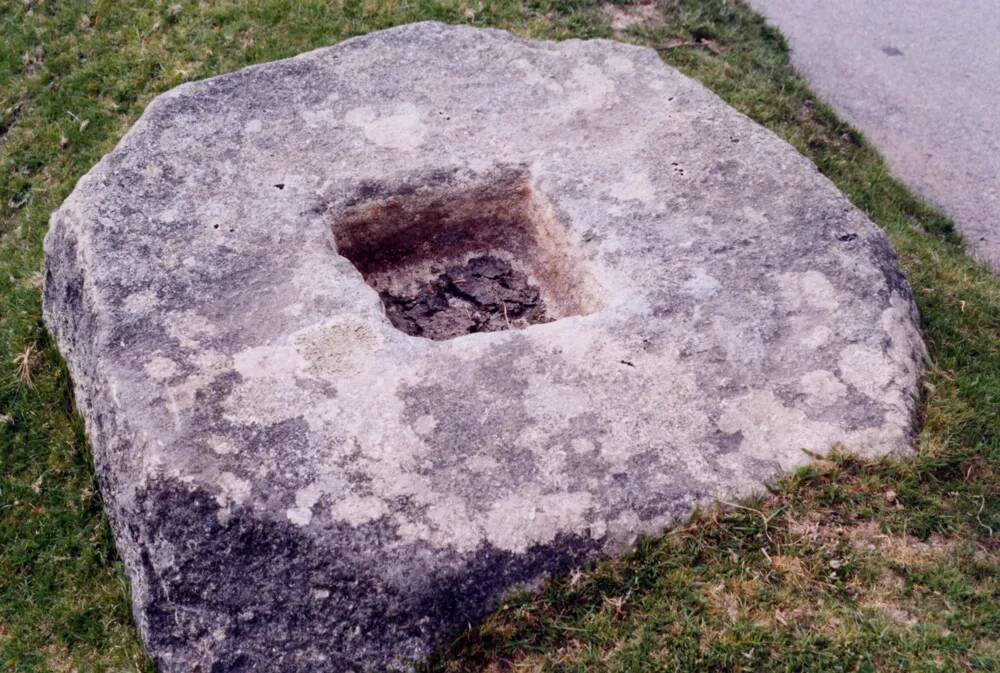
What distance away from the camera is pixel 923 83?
21.4 ft

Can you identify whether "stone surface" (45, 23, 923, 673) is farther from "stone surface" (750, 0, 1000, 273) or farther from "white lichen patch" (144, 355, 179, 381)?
"stone surface" (750, 0, 1000, 273)

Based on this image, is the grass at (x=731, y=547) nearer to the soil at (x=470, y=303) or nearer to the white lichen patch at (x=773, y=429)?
the white lichen patch at (x=773, y=429)

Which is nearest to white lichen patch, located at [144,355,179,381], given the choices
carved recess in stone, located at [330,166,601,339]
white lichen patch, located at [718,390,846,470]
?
carved recess in stone, located at [330,166,601,339]

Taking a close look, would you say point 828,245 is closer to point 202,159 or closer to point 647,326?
point 647,326

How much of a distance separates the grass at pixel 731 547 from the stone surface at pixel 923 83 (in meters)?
0.38

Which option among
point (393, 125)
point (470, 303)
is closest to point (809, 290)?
point (470, 303)

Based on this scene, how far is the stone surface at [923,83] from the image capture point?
5801mm

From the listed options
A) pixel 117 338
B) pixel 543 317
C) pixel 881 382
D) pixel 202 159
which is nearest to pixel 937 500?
pixel 881 382

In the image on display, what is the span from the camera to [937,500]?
10.8 feet

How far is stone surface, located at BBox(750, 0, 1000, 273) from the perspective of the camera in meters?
5.80

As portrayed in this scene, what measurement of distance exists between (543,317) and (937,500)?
68.6 inches

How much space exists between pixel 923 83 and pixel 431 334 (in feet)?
14.7

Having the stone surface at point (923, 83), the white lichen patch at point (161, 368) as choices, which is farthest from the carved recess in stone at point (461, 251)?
the stone surface at point (923, 83)

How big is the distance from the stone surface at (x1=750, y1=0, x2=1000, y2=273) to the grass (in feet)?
1.25
